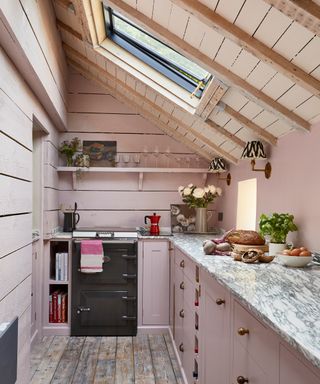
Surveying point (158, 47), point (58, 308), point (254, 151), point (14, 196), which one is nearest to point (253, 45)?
point (254, 151)

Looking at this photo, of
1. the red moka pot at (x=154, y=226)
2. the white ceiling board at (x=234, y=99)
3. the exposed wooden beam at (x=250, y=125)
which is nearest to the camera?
the white ceiling board at (x=234, y=99)

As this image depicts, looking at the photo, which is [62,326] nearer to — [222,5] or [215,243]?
[215,243]

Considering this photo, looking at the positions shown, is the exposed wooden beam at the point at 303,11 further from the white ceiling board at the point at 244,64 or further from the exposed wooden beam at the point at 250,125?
the exposed wooden beam at the point at 250,125

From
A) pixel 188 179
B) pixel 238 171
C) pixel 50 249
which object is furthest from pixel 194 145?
pixel 50 249

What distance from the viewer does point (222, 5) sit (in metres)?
1.72

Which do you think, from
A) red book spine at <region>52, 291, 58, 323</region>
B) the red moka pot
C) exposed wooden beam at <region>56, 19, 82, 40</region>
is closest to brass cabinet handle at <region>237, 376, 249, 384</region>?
the red moka pot

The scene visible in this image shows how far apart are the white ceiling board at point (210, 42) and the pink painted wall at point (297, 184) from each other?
68cm

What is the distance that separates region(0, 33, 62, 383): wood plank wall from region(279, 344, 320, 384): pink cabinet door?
1378mm

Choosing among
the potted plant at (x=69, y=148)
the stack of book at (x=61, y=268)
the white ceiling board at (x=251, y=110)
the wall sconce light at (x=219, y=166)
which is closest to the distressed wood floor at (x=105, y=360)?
the stack of book at (x=61, y=268)

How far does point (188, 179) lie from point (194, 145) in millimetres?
417

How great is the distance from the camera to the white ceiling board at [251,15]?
5.23 ft

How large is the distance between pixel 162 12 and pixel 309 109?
0.92m

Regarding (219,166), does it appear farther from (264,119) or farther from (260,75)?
(260,75)

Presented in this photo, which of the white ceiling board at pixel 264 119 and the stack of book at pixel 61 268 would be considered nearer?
the white ceiling board at pixel 264 119
